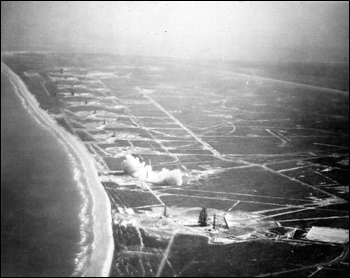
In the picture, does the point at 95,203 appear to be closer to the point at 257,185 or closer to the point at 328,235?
the point at 257,185

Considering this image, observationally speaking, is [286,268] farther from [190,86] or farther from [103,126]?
[190,86]

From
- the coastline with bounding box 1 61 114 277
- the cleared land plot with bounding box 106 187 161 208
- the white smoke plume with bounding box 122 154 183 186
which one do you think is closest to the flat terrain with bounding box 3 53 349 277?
the cleared land plot with bounding box 106 187 161 208

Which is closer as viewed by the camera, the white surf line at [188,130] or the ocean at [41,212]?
the ocean at [41,212]

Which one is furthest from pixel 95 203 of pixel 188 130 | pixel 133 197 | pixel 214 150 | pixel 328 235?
pixel 188 130

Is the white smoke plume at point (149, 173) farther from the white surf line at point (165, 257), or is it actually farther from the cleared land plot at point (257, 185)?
the white surf line at point (165, 257)

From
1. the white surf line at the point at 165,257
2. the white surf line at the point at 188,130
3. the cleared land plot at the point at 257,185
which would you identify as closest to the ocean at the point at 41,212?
the white surf line at the point at 165,257

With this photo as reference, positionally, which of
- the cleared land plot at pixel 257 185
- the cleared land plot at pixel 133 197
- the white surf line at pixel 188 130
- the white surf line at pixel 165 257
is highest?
the white surf line at pixel 188 130
